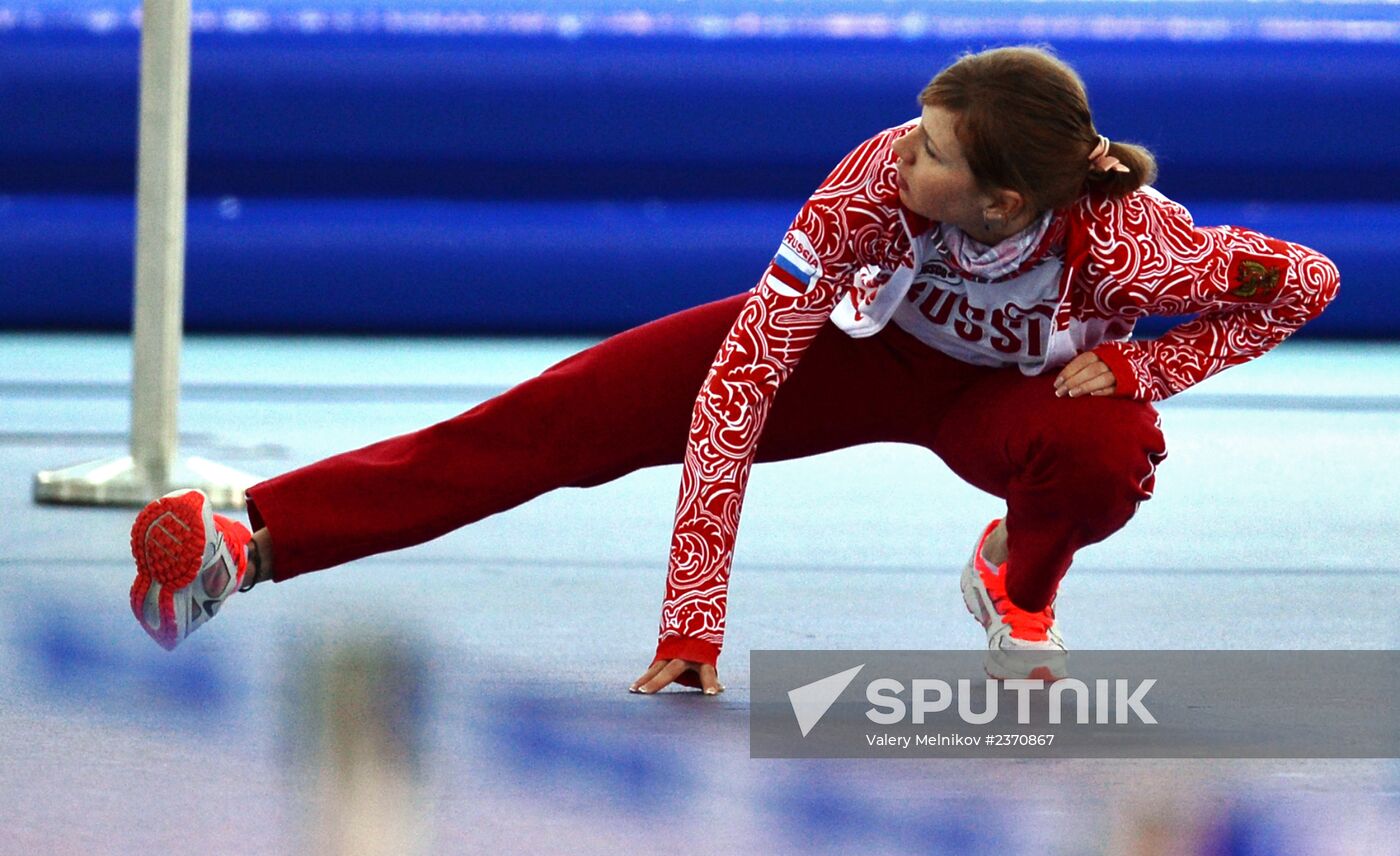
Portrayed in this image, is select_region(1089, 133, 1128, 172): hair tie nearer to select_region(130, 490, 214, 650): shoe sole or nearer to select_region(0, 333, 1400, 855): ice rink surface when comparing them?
select_region(0, 333, 1400, 855): ice rink surface

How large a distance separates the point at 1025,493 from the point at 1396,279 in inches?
141

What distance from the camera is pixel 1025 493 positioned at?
1476 mm

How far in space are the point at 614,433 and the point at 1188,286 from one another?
18.2 inches

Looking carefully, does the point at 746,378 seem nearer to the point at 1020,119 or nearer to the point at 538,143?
the point at 1020,119

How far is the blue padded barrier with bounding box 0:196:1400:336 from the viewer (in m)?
4.65

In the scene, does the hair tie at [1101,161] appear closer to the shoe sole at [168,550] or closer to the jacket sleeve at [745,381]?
the jacket sleeve at [745,381]

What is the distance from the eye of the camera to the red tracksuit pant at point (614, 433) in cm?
155

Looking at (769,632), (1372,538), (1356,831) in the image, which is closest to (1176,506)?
(1372,538)

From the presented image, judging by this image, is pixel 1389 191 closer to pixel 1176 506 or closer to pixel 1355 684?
pixel 1176 506

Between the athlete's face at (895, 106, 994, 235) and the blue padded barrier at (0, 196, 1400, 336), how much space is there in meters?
3.26

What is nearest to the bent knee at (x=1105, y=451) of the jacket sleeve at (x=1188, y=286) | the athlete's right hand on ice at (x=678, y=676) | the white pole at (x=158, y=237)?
the jacket sleeve at (x=1188, y=286)

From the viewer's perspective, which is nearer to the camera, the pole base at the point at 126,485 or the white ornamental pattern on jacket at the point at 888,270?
the white ornamental pattern on jacket at the point at 888,270

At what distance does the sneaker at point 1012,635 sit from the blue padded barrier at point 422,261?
3082mm

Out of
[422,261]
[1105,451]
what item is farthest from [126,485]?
[422,261]
